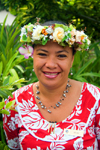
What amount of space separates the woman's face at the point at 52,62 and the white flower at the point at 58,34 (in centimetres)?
4

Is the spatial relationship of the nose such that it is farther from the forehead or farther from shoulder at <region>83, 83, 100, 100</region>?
shoulder at <region>83, 83, 100, 100</region>

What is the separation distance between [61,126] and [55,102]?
0.19m

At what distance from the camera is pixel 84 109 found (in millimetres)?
1331

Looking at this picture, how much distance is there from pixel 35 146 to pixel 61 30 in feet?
2.60

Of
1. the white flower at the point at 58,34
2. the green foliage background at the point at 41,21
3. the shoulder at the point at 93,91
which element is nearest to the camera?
the white flower at the point at 58,34

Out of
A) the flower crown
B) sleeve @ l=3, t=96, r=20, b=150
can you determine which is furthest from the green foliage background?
the flower crown

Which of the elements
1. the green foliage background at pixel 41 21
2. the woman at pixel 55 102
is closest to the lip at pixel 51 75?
the woman at pixel 55 102

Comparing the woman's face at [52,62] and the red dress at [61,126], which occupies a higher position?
the woman's face at [52,62]

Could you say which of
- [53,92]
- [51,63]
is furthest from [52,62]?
[53,92]

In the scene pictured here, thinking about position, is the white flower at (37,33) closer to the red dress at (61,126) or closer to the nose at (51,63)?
the nose at (51,63)

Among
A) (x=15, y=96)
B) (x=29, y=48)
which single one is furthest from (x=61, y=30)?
(x=15, y=96)

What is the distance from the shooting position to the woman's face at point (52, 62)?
3.93 feet

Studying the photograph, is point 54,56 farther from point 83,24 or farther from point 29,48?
point 83,24

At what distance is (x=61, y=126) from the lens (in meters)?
1.30
